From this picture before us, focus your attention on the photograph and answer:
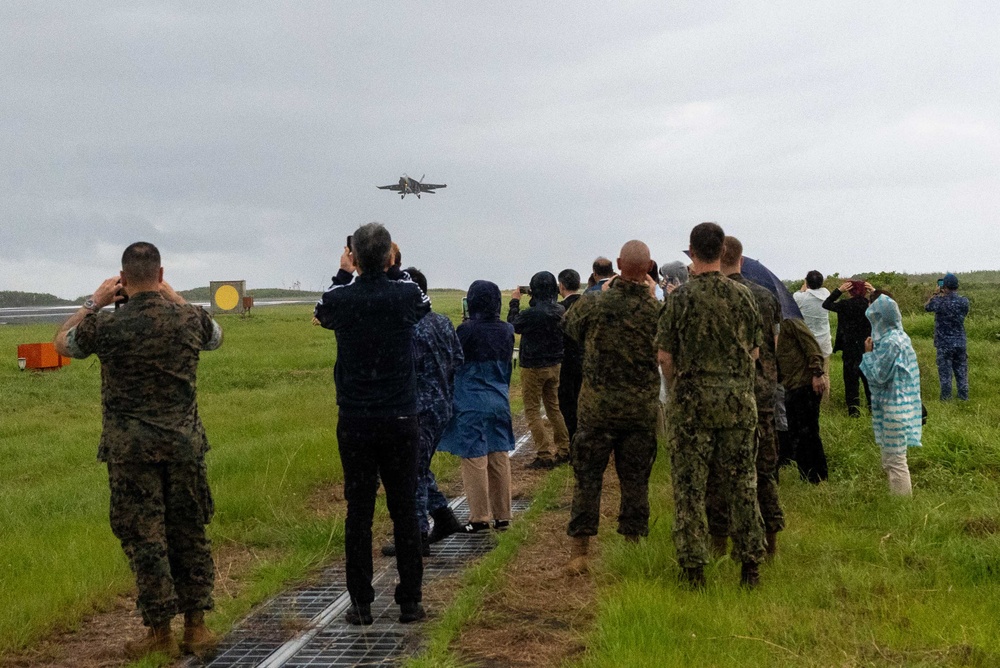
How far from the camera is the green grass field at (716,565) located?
16.7 feet

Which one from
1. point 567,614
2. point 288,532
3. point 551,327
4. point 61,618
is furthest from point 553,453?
point 61,618

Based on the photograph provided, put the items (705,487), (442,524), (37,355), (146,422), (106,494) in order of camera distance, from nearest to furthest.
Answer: (146,422) < (705,487) < (442,524) < (106,494) < (37,355)

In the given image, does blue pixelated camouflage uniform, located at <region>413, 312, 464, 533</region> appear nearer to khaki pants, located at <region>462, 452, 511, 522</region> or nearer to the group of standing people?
the group of standing people

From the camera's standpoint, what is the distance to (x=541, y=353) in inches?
420

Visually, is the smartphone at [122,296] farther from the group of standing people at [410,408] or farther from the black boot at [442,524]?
the black boot at [442,524]

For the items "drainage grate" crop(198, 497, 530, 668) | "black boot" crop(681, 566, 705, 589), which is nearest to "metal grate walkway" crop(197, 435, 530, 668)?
"drainage grate" crop(198, 497, 530, 668)

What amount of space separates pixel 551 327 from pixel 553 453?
154 centimetres

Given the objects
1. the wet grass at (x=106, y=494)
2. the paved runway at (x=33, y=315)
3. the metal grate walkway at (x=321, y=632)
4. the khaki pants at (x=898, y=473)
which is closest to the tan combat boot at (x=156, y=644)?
the metal grate walkway at (x=321, y=632)

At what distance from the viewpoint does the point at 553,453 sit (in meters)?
11.2

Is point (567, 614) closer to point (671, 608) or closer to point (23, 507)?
point (671, 608)

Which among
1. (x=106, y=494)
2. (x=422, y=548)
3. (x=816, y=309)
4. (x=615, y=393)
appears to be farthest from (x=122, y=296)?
(x=816, y=309)

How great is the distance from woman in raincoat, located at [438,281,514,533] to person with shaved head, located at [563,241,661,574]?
1729 mm

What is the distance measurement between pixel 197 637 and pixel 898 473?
5.89 meters

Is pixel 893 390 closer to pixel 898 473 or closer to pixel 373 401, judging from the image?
pixel 898 473
